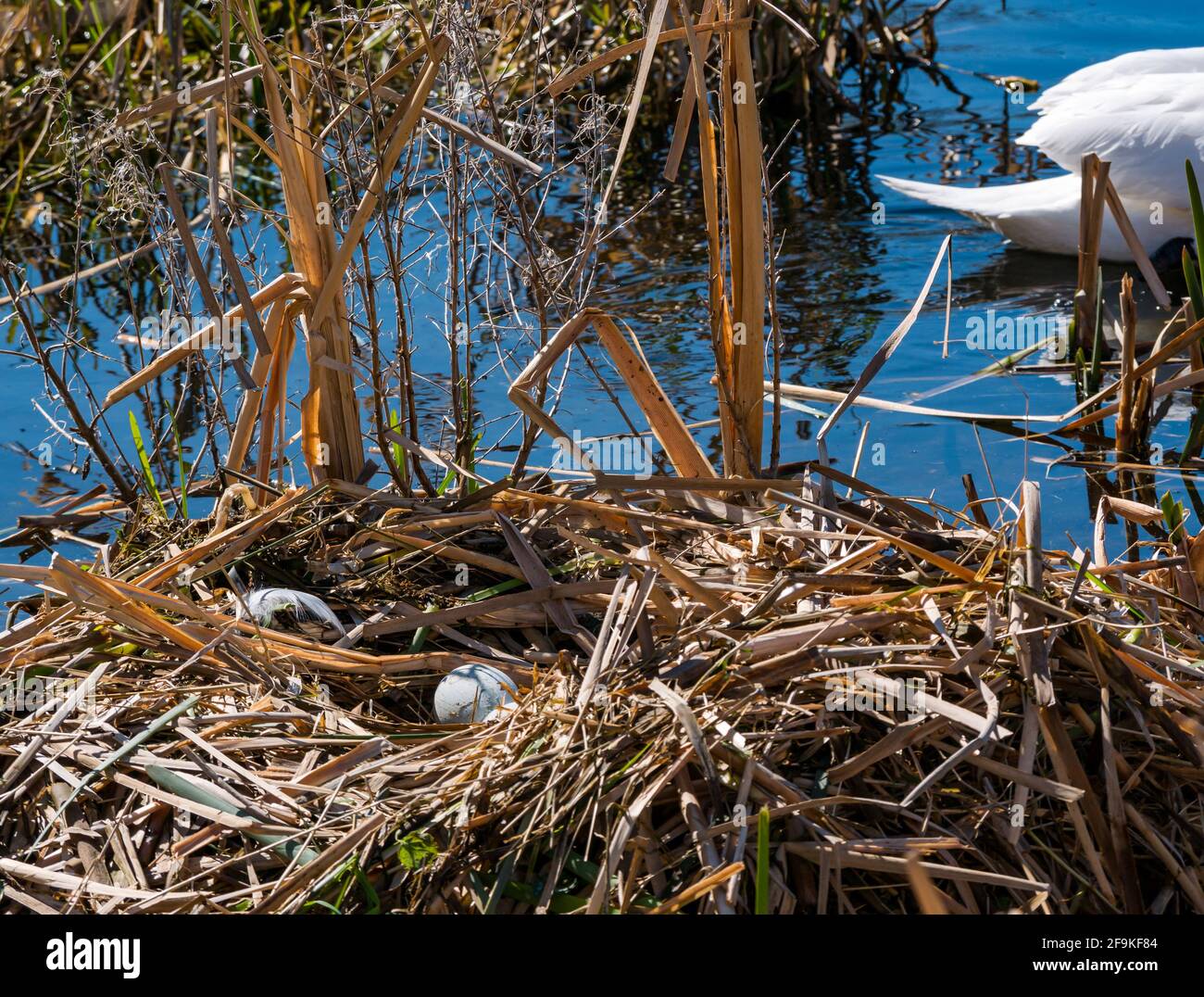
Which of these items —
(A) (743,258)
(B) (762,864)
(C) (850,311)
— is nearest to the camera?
(B) (762,864)

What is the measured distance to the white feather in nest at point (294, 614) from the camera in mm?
2311

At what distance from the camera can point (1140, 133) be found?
4621mm

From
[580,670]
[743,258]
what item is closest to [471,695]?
[580,670]

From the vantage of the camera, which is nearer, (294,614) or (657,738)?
(657,738)

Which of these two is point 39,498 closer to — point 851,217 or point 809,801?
point 809,801

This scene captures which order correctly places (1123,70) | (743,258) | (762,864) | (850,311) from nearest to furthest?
(762,864)
(743,258)
(850,311)
(1123,70)

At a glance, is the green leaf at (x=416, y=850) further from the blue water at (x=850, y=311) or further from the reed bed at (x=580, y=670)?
the blue water at (x=850, y=311)

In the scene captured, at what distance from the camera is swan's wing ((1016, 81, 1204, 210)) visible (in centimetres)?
456

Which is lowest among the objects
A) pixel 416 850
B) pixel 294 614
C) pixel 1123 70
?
pixel 416 850

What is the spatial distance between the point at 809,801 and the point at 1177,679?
0.71 metres

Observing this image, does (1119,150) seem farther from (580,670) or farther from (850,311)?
(580,670)

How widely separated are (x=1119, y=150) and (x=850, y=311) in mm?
1049

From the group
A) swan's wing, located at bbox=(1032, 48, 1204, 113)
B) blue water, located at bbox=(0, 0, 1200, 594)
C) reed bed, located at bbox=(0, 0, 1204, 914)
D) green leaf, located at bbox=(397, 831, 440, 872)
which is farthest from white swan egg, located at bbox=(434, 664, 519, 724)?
swan's wing, located at bbox=(1032, 48, 1204, 113)

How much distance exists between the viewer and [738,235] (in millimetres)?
2594
